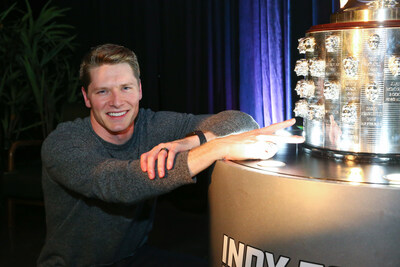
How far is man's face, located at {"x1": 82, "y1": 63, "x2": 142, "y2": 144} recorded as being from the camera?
5.49 feet

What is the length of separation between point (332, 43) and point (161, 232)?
234 centimetres

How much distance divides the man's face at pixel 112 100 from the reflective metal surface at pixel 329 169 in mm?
622

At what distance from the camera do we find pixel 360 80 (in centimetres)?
117

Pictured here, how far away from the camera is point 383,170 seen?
1108 millimetres

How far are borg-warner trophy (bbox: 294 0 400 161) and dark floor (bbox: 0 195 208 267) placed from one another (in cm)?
176

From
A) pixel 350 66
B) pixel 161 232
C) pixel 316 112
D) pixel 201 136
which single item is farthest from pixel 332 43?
pixel 161 232

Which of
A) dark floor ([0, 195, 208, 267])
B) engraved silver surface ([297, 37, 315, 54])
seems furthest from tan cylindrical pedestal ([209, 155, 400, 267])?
dark floor ([0, 195, 208, 267])

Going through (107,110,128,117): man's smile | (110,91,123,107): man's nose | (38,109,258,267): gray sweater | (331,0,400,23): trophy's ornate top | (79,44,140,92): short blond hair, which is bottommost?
(38,109,258,267): gray sweater

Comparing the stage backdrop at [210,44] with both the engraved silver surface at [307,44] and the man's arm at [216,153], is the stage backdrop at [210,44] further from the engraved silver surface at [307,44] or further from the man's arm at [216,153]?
the man's arm at [216,153]

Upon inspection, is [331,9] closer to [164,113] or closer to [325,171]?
[164,113]

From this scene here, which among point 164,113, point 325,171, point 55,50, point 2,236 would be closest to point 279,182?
point 325,171

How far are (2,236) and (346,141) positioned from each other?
2.67 metres

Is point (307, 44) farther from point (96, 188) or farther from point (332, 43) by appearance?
point (96, 188)

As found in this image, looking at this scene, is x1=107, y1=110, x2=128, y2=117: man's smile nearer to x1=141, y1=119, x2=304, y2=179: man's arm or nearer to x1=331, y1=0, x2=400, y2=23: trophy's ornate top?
x1=141, y1=119, x2=304, y2=179: man's arm
